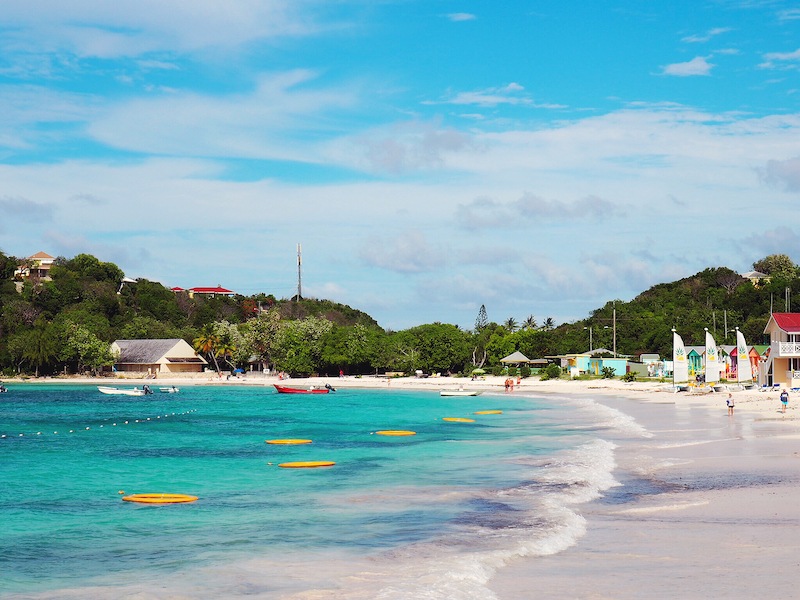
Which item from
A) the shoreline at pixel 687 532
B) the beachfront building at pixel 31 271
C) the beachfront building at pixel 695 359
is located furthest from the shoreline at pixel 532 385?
the beachfront building at pixel 31 271

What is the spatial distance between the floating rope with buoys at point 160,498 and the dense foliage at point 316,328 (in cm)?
7676

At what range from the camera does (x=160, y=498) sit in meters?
20.5

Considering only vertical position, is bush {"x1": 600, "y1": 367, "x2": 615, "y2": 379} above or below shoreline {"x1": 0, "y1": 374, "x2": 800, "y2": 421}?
above

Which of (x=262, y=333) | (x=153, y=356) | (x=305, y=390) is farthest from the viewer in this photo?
(x=153, y=356)

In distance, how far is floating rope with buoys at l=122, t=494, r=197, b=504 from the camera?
20.2 m

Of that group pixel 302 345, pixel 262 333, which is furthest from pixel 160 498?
pixel 262 333

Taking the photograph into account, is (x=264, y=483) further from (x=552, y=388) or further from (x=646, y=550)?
(x=552, y=388)

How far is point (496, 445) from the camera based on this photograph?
31234 millimetres

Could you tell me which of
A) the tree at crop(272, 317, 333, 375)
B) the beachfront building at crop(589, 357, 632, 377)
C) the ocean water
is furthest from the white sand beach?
the tree at crop(272, 317, 333, 375)

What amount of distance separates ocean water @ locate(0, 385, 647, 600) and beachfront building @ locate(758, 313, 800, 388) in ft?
61.2

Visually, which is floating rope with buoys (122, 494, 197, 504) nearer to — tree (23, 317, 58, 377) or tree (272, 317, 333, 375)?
tree (272, 317, 333, 375)

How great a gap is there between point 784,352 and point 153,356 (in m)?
93.5

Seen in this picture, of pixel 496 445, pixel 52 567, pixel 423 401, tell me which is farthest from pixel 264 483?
pixel 423 401

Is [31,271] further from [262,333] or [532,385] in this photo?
[532,385]
